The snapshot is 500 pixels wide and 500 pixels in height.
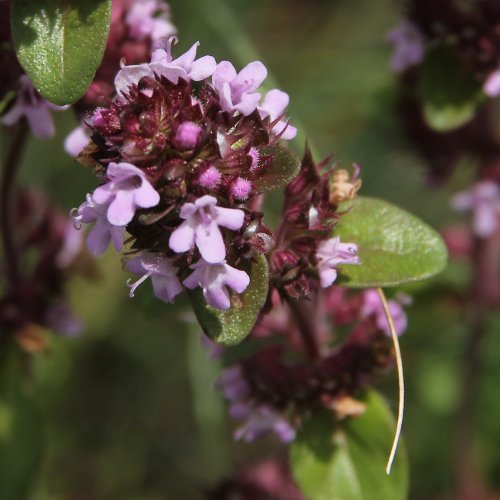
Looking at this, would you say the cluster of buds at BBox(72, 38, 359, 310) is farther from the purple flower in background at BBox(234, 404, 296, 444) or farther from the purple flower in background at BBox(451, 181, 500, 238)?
the purple flower in background at BBox(451, 181, 500, 238)

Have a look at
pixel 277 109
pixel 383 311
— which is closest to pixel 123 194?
pixel 277 109

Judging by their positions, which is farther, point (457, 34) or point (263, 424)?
point (457, 34)

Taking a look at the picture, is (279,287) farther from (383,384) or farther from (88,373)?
(88,373)

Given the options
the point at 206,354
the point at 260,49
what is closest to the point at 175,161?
the point at 206,354

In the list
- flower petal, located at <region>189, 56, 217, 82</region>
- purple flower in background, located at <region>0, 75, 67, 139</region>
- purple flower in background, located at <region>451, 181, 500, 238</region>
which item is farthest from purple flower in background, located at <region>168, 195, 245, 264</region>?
purple flower in background, located at <region>451, 181, 500, 238</region>

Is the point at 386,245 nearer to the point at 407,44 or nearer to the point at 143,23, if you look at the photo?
the point at 143,23

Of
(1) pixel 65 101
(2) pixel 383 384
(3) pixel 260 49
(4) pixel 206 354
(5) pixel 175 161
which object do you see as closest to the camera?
(5) pixel 175 161

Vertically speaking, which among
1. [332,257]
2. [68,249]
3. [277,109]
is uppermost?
[277,109]
